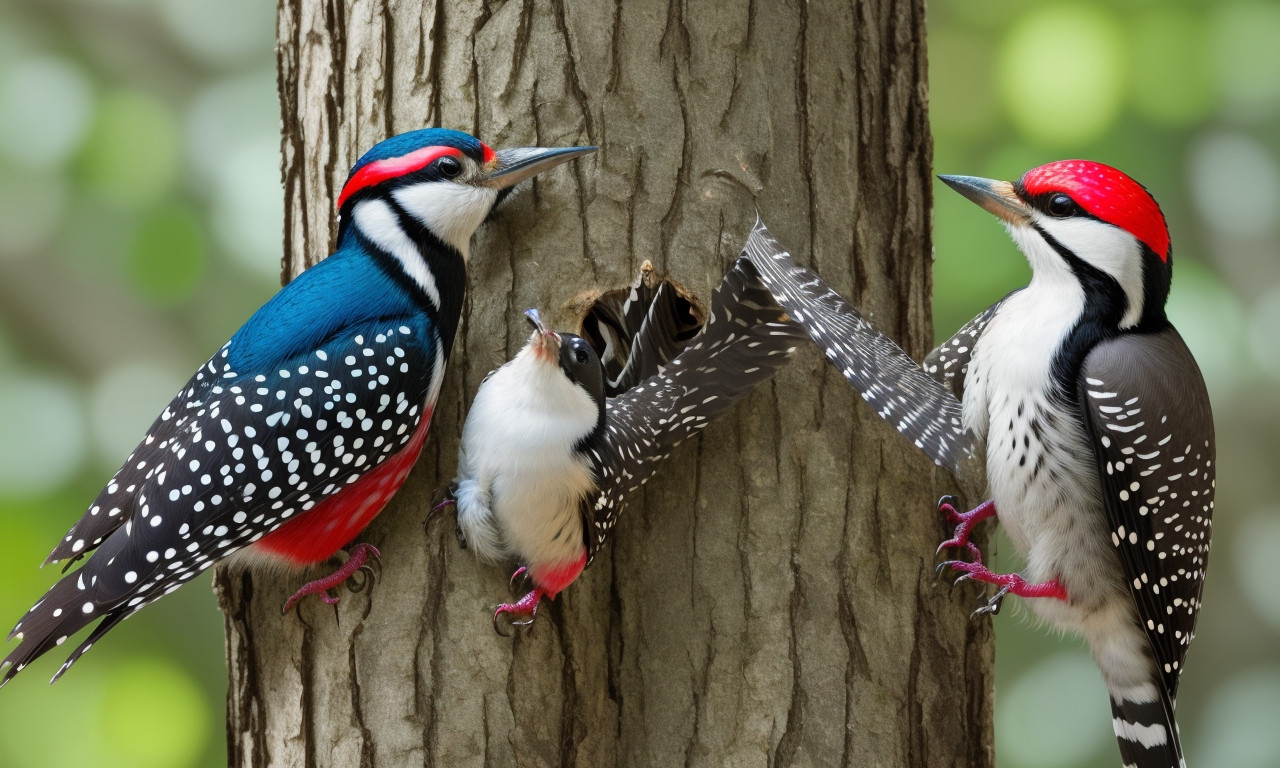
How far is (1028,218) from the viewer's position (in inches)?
→ 83.7

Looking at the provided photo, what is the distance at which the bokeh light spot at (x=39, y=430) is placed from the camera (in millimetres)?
3740

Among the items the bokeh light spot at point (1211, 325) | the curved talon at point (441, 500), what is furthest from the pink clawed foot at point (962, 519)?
the bokeh light spot at point (1211, 325)

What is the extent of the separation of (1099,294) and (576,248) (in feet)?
3.26

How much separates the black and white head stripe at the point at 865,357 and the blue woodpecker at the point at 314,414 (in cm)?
41

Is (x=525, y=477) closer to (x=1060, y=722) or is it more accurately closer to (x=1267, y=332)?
(x=1060, y=722)

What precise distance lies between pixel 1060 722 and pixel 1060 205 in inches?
97.1

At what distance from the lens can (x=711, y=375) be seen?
6.76 ft

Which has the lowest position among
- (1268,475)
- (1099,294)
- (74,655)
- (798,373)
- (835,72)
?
(1268,475)

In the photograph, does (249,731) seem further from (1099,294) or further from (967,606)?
(1099,294)

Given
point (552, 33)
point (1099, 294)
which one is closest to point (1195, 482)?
point (1099, 294)

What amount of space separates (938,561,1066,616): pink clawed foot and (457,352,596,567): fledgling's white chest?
74 cm

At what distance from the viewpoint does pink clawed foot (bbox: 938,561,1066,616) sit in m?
2.11

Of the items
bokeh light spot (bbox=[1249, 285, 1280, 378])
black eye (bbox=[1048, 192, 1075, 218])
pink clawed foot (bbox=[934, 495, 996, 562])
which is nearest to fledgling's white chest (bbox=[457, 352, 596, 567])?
pink clawed foot (bbox=[934, 495, 996, 562])

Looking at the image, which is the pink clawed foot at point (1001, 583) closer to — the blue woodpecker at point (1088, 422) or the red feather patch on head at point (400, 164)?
the blue woodpecker at point (1088, 422)
